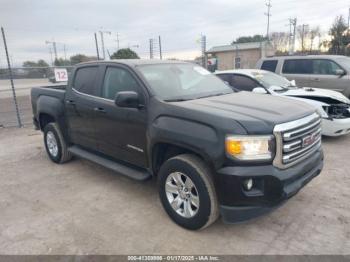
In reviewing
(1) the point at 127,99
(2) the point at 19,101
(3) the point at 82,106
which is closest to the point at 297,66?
(3) the point at 82,106

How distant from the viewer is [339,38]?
1267 inches

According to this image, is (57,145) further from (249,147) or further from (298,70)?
(298,70)

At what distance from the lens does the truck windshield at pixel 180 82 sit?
369 centimetres

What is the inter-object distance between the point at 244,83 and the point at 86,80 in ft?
13.1

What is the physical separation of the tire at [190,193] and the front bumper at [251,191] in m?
0.14

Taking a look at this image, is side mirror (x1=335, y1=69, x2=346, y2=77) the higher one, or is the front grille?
side mirror (x1=335, y1=69, x2=346, y2=77)

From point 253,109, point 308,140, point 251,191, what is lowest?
point 251,191

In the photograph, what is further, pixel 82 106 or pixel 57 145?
pixel 57 145

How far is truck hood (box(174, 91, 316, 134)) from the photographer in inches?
111

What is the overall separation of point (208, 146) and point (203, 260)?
108 cm

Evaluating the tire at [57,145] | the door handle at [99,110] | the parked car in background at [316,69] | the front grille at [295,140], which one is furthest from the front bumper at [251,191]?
the parked car in background at [316,69]

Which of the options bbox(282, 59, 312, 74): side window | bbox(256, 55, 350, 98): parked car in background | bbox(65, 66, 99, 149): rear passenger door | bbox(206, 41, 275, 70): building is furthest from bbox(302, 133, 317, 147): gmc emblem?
bbox(206, 41, 275, 70): building

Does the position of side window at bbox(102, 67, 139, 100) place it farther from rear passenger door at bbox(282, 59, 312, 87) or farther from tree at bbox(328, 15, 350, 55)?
tree at bbox(328, 15, 350, 55)

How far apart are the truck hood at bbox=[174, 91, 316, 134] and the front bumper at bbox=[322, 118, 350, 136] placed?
3.02 m
